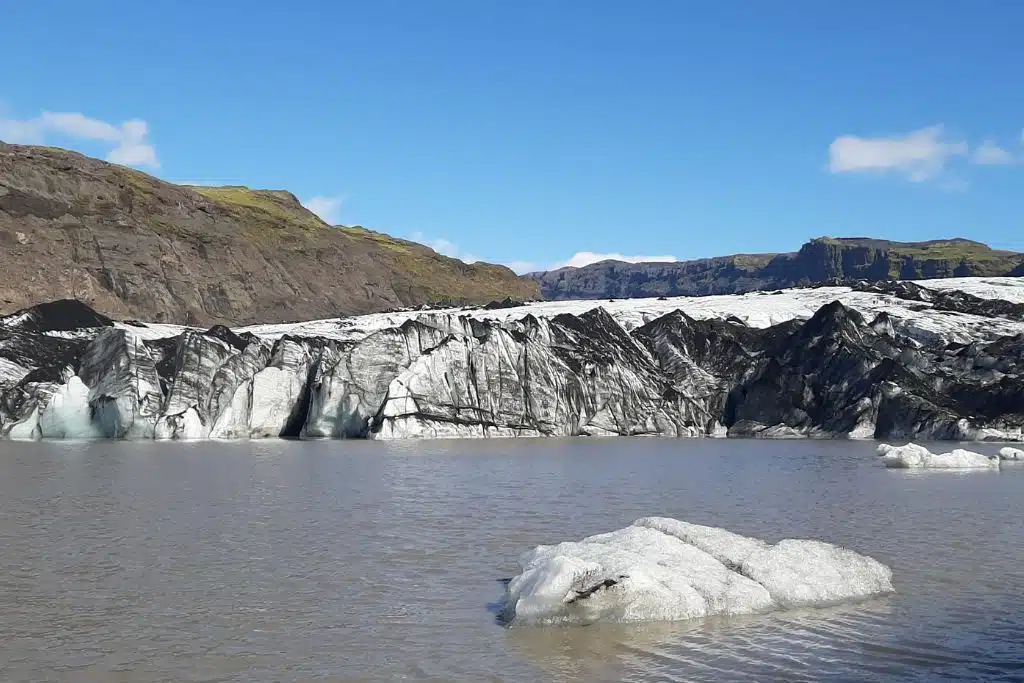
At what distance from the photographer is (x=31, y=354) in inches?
1837

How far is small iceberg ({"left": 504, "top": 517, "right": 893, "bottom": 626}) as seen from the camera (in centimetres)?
1055

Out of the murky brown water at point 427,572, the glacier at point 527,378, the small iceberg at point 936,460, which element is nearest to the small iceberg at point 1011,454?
the small iceberg at point 936,460

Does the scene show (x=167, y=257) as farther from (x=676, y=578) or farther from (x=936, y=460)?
(x=676, y=578)

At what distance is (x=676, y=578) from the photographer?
11055 millimetres

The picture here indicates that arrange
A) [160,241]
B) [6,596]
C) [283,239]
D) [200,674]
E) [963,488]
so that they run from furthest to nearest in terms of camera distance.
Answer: [283,239] → [160,241] → [963,488] → [6,596] → [200,674]

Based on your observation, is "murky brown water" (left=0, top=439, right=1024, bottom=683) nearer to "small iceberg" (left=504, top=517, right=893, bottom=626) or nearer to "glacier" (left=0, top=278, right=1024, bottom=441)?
"small iceberg" (left=504, top=517, right=893, bottom=626)

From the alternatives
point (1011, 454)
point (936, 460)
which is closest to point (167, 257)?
point (1011, 454)

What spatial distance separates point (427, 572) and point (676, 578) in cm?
361

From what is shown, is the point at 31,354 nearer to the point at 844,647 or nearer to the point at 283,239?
the point at 844,647

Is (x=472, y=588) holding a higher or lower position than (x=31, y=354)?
lower

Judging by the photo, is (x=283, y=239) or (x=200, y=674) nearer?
(x=200, y=674)

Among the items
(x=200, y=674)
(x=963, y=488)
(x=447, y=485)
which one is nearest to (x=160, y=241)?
(x=447, y=485)

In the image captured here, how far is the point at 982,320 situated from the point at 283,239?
2967 inches

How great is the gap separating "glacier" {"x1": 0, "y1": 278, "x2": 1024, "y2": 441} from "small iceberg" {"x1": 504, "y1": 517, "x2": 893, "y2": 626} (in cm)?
3106
